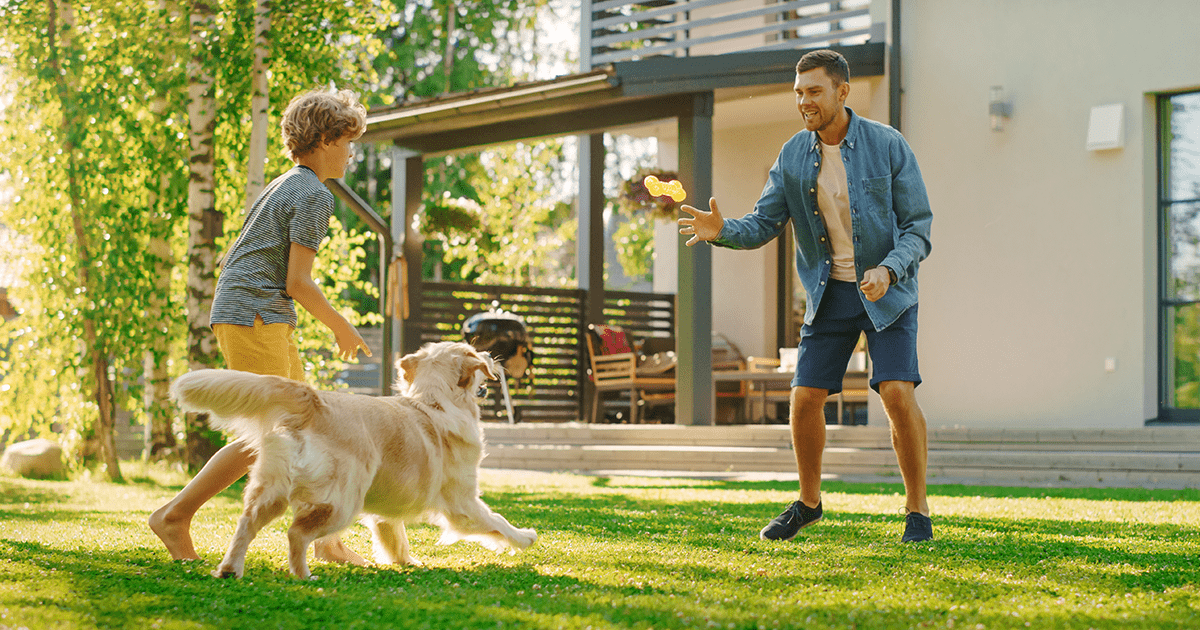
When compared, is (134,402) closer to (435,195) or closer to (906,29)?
(906,29)

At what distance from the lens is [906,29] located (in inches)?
401

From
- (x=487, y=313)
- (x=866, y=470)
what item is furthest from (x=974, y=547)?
(x=487, y=313)

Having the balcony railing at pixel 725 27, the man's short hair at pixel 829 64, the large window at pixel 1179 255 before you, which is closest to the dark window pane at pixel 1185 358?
the large window at pixel 1179 255

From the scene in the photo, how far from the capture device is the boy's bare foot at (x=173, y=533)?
11.3 feet

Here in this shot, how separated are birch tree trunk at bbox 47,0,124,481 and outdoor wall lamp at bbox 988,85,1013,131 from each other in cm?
735

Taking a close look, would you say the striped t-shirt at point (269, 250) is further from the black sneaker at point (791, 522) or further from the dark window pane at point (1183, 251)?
the dark window pane at point (1183, 251)

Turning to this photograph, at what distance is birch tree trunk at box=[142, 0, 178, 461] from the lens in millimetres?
8227

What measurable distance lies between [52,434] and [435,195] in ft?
57.6

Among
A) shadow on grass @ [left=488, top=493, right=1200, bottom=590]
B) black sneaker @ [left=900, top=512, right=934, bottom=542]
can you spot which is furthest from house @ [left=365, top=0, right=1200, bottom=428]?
black sneaker @ [left=900, top=512, right=934, bottom=542]

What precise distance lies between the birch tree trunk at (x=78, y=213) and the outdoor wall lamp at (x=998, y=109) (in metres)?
7.35

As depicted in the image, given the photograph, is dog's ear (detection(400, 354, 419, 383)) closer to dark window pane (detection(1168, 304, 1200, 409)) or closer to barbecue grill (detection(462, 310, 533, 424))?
dark window pane (detection(1168, 304, 1200, 409))

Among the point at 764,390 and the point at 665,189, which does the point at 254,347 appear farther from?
the point at 764,390

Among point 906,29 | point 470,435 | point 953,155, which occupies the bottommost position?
point 470,435

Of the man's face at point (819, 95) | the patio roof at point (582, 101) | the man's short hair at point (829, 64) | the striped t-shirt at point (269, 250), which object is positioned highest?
the patio roof at point (582, 101)
